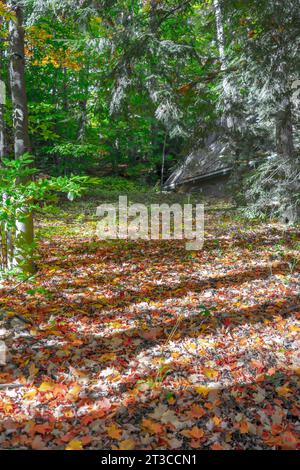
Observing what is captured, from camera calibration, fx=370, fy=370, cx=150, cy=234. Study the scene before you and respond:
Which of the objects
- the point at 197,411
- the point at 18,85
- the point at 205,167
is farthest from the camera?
the point at 205,167

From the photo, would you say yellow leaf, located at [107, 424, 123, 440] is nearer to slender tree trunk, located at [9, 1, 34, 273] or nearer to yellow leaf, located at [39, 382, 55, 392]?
yellow leaf, located at [39, 382, 55, 392]

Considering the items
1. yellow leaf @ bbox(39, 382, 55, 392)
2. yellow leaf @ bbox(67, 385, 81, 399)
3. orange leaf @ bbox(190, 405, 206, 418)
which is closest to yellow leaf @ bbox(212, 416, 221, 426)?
orange leaf @ bbox(190, 405, 206, 418)

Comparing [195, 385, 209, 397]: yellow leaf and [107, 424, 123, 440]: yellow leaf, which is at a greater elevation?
[195, 385, 209, 397]: yellow leaf

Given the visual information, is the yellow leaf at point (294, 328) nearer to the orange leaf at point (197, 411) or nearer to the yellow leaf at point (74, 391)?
the orange leaf at point (197, 411)

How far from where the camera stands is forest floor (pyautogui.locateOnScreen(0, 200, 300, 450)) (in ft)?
10.6

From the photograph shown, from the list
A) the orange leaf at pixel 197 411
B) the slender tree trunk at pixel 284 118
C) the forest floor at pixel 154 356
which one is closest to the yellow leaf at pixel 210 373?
the forest floor at pixel 154 356

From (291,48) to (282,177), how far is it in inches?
130

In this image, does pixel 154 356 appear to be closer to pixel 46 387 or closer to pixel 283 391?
pixel 46 387

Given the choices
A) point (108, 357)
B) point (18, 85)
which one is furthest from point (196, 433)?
point (18, 85)

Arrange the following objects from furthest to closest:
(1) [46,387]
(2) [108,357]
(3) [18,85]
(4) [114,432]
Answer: (3) [18,85]
(2) [108,357]
(1) [46,387]
(4) [114,432]

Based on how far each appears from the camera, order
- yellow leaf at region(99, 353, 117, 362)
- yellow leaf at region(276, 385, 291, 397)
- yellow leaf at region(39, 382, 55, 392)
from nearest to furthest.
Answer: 1. yellow leaf at region(276, 385, 291, 397)
2. yellow leaf at region(39, 382, 55, 392)
3. yellow leaf at region(99, 353, 117, 362)

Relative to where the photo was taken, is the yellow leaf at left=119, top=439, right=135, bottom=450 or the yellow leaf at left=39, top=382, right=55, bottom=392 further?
the yellow leaf at left=39, top=382, right=55, bottom=392

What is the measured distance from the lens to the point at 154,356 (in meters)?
4.36

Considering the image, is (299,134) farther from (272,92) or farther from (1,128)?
(1,128)
